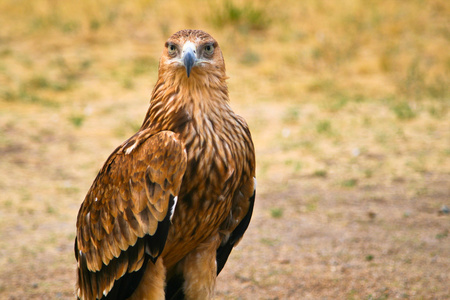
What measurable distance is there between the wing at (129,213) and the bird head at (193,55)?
14.3 inches

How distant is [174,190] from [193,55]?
27.7 inches

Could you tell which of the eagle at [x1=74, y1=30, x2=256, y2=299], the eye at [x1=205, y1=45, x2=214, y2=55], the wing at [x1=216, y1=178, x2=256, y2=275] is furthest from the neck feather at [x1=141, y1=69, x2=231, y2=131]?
the wing at [x1=216, y1=178, x2=256, y2=275]

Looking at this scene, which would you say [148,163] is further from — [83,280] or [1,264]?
[1,264]

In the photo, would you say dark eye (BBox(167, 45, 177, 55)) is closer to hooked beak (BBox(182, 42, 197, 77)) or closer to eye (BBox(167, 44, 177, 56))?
eye (BBox(167, 44, 177, 56))

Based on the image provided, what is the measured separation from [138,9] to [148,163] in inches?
428

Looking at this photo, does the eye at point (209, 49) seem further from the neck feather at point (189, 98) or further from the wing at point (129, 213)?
the wing at point (129, 213)

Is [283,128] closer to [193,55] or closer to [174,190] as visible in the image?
[193,55]

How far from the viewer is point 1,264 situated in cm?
520

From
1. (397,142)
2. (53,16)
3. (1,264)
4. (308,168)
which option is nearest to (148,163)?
(1,264)

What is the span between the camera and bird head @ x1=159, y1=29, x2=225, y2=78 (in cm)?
351

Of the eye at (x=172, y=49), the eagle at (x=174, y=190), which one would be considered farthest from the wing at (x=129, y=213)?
the eye at (x=172, y=49)

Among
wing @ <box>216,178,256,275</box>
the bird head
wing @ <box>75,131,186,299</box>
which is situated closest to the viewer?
wing @ <box>75,131,186,299</box>

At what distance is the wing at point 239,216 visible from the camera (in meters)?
3.76

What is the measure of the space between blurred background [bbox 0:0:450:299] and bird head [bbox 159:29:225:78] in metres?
1.82
